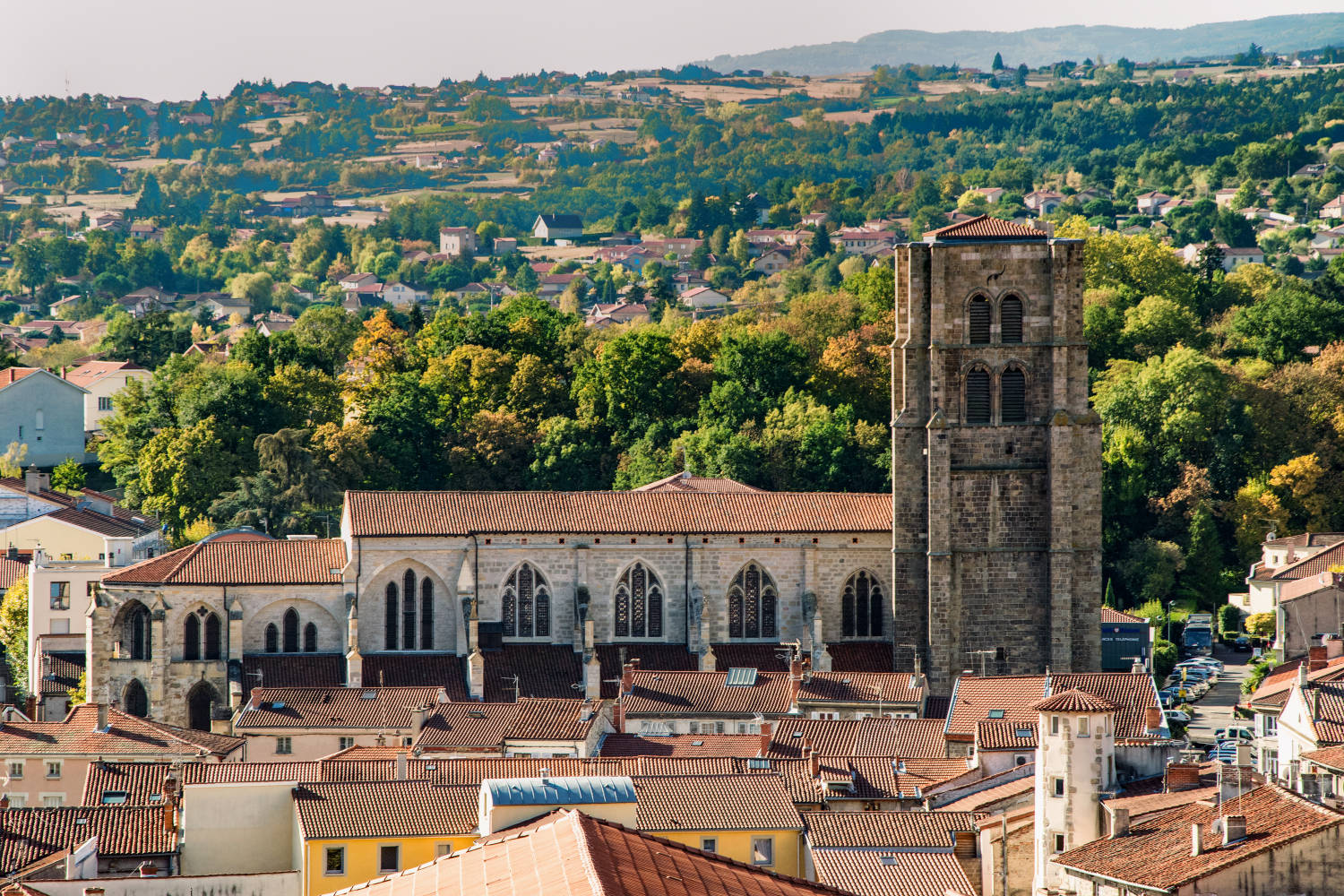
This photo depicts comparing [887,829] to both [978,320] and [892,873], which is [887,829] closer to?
[892,873]

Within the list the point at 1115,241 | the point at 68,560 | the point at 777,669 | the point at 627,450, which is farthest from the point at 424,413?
the point at 1115,241

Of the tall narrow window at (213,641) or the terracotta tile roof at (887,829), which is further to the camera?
the tall narrow window at (213,641)

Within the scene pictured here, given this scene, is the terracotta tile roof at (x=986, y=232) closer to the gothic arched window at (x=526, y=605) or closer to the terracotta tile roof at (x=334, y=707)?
the gothic arched window at (x=526, y=605)

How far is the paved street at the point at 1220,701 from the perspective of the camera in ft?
259

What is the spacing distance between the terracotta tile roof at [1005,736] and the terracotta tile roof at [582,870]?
23213 millimetres

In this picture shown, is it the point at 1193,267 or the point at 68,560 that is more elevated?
the point at 1193,267

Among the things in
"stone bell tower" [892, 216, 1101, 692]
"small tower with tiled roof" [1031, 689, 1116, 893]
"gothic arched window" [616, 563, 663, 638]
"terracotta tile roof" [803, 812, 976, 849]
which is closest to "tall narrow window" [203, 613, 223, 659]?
"gothic arched window" [616, 563, 663, 638]

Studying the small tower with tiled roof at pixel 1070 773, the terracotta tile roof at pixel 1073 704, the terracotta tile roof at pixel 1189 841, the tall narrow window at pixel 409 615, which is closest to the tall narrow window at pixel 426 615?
the tall narrow window at pixel 409 615

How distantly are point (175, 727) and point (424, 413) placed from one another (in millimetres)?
37964

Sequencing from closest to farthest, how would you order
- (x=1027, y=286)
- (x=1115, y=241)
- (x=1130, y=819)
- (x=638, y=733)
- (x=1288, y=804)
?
(x=1288, y=804) → (x=1130, y=819) → (x=638, y=733) → (x=1027, y=286) → (x=1115, y=241)

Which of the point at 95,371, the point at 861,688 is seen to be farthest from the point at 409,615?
the point at 95,371

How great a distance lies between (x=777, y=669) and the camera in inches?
3014

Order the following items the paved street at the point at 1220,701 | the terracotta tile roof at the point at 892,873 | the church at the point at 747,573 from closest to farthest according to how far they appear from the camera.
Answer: the terracotta tile roof at the point at 892,873
the church at the point at 747,573
the paved street at the point at 1220,701

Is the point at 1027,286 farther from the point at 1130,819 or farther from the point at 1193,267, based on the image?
the point at 1193,267
